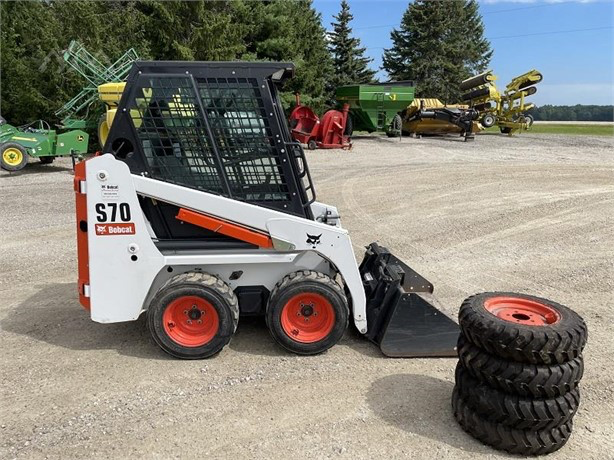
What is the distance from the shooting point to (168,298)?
3.78 m

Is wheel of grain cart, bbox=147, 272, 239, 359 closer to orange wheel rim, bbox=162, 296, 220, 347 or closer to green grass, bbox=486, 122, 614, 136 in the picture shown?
orange wheel rim, bbox=162, 296, 220, 347

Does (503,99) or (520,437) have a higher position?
(503,99)

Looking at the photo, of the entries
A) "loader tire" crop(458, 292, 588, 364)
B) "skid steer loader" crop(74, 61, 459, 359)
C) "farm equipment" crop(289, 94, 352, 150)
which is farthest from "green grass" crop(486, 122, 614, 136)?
"loader tire" crop(458, 292, 588, 364)

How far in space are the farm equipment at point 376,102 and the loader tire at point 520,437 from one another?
62.7ft

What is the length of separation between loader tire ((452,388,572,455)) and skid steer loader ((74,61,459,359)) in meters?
1.09

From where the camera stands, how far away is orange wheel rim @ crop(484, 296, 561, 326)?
2.98 metres

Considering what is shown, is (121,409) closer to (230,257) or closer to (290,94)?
(230,257)

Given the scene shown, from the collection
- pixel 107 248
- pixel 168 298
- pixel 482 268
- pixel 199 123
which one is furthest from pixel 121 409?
pixel 482 268

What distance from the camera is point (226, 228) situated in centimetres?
388

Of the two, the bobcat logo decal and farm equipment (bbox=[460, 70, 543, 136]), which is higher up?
farm equipment (bbox=[460, 70, 543, 136])

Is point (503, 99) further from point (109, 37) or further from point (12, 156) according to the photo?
point (12, 156)

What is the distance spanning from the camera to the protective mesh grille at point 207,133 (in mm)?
3816

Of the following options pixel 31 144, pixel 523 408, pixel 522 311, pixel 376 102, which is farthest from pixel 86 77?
pixel 523 408

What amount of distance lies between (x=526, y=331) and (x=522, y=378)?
26cm
